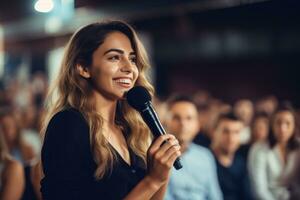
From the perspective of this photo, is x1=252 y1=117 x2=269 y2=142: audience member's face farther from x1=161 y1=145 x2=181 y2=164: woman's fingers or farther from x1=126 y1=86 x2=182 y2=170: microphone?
x1=161 y1=145 x2=181 y2=164: woman's fingers

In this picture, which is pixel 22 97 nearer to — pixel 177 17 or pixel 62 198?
pixel 177 17

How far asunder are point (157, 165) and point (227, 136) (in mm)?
2875

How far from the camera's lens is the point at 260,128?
5.21 m

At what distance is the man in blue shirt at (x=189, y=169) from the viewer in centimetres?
323

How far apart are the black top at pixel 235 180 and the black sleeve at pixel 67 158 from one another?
2.62 m

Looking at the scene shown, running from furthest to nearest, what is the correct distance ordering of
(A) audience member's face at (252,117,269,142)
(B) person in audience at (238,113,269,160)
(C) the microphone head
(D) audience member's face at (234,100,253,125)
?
(D) audience member's face at (234,100,253,125) → (A) audience member's face at (252,117,269,142) → (B) person in audience at (238,113,269,160) → (C) the microphone head

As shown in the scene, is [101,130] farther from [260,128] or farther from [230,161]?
[260,128]

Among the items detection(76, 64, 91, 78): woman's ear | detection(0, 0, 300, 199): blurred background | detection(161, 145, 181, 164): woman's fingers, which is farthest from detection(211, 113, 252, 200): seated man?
detection(0, 0, 300, 199): blurred background

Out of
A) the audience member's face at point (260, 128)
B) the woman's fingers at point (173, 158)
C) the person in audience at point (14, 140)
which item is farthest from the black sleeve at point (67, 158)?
the audience member's face at point (260, 128)

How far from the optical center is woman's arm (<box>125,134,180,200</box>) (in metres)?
1.47

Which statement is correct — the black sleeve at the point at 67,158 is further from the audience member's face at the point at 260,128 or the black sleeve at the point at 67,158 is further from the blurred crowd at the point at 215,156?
the audience member's face at the point at 260,128

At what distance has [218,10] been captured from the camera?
970 cm

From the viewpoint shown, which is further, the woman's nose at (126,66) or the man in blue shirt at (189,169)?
the man in blue shirt at (189,169)

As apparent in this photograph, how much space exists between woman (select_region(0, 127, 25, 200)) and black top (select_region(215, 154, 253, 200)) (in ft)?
5.29
